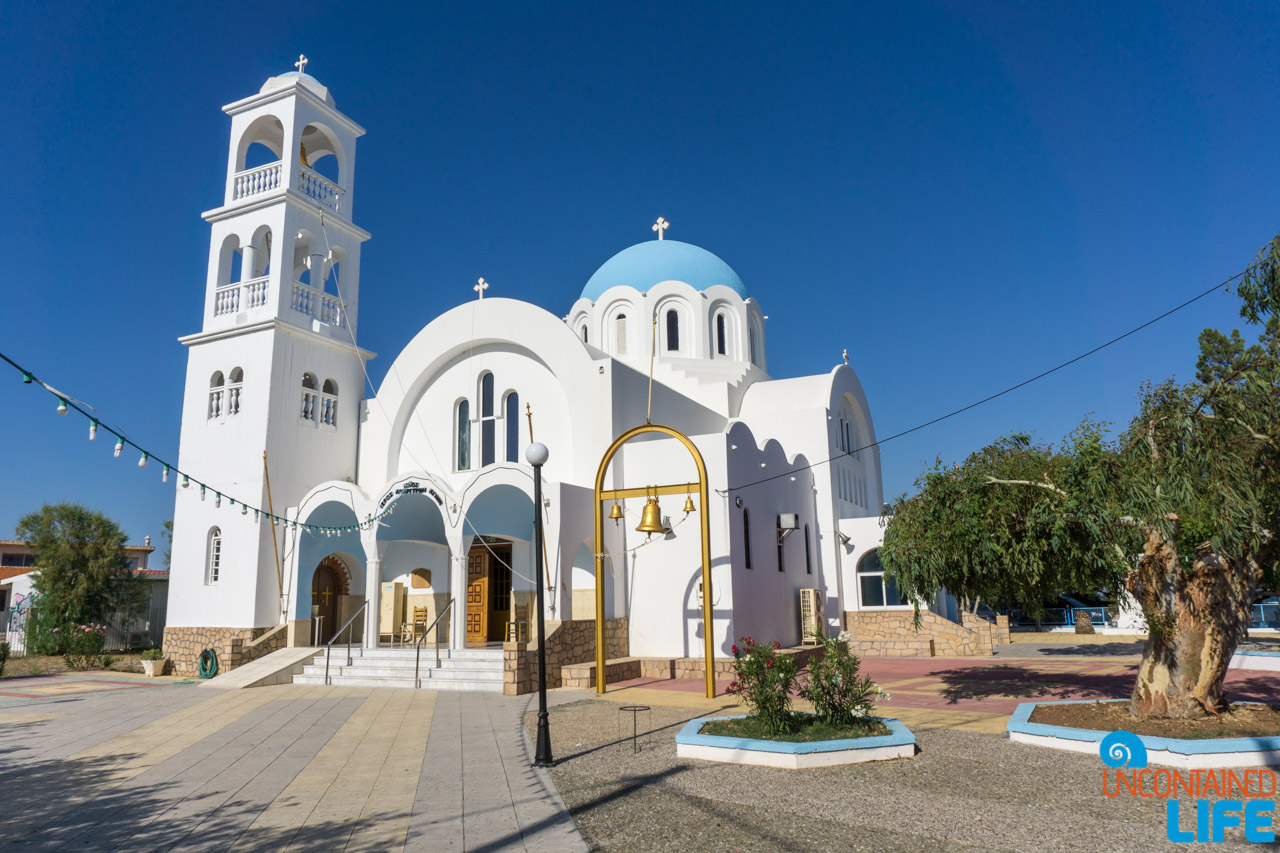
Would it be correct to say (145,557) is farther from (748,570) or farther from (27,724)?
(748,570)

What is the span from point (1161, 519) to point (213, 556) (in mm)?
18978

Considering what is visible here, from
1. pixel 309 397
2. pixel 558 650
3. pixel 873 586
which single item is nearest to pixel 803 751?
pixel 558 650

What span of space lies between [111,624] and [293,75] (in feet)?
53.7

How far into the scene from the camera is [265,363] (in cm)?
1931

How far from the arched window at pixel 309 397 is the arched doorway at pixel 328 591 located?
3539 mm

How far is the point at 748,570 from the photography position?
56.7 ft

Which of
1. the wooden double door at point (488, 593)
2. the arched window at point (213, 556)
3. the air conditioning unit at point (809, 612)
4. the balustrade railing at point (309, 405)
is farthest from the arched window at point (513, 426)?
the air conditioning unit at point (809, 612)

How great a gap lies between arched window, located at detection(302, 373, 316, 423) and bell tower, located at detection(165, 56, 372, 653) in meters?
0.03

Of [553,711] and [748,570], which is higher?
[748,570]

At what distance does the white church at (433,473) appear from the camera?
55.7 ft

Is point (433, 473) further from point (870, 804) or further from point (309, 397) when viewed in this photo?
point (870, 804)

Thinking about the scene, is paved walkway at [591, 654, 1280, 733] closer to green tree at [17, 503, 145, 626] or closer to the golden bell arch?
the golden bell arch

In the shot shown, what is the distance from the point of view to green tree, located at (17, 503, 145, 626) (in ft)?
75.6

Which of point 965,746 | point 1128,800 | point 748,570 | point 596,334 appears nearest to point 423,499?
point 748,570
